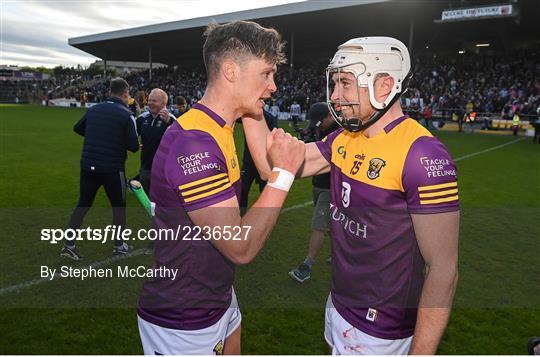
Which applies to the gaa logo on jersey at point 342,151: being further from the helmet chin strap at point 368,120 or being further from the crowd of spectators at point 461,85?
the crowd of spectators at point 461,85

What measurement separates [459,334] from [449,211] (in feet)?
9.71

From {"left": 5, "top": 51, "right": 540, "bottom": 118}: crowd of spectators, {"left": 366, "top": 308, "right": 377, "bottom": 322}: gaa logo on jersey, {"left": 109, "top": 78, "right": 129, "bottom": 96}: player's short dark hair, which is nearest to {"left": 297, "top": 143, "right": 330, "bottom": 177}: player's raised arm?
{"left": 366, "top": 308, "right": 377, "bottom": 322}: gaa logo on jersey

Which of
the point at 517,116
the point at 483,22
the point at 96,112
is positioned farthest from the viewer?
the point at 483,22

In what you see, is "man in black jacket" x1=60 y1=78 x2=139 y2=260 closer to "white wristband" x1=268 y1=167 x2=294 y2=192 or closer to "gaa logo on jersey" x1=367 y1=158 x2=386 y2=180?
"white wristband" x1=268 y1=167 x2=294 y2=192

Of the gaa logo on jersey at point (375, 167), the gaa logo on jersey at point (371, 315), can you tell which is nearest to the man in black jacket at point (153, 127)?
the gaa logo on jersey at point (375, 167)

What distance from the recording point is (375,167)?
7.19 ft

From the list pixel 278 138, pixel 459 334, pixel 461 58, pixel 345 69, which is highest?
pixel 461 58

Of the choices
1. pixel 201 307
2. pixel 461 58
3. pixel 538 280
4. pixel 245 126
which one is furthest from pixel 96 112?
pixel 461 58

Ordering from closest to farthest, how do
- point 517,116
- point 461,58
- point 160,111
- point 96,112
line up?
1. point 96,112
2. point 160,111
3. point 517,116
4. point 461,58

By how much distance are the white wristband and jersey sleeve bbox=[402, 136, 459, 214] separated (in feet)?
1.78

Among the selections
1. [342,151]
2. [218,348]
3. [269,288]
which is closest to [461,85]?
[269,288]

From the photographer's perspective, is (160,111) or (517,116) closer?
(160,111)

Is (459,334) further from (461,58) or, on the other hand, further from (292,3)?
(461,58)

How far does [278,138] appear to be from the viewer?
7.20 ft
